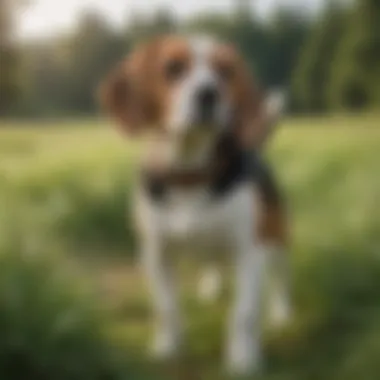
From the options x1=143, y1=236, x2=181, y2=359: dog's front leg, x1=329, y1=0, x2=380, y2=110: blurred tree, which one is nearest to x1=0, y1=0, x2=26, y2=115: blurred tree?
x1=143, y1=236, x2=181, y2=359: dog's front leg

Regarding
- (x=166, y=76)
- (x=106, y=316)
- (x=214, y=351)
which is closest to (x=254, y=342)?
(x=214, y=351)

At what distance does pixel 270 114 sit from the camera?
1.06 m

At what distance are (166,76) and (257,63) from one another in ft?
0.35

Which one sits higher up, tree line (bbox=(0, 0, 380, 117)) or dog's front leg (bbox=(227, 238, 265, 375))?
tree line (bbox=(0, 0, 380, 117))

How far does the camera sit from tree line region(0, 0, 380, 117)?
1.07 m

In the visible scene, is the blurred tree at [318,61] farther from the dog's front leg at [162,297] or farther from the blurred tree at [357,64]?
the dog's front leg at [162,297]

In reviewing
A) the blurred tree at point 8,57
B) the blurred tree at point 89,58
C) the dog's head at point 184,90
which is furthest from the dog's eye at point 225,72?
the blurred tree at point 8,57

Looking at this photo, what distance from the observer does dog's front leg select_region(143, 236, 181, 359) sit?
1.05m

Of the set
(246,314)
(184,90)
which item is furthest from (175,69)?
(246,314)

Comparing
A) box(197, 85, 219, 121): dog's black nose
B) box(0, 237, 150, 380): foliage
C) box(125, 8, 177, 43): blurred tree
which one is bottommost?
box(0, 237, 150, 380): foliage

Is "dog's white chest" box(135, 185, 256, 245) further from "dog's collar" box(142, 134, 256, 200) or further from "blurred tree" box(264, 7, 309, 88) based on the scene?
"blurred tree" box(264, 7, 309, 88)

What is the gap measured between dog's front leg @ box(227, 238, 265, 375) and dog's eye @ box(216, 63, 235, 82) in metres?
0.17

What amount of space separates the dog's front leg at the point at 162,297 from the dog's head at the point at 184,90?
129 mm

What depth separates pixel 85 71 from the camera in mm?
1072
